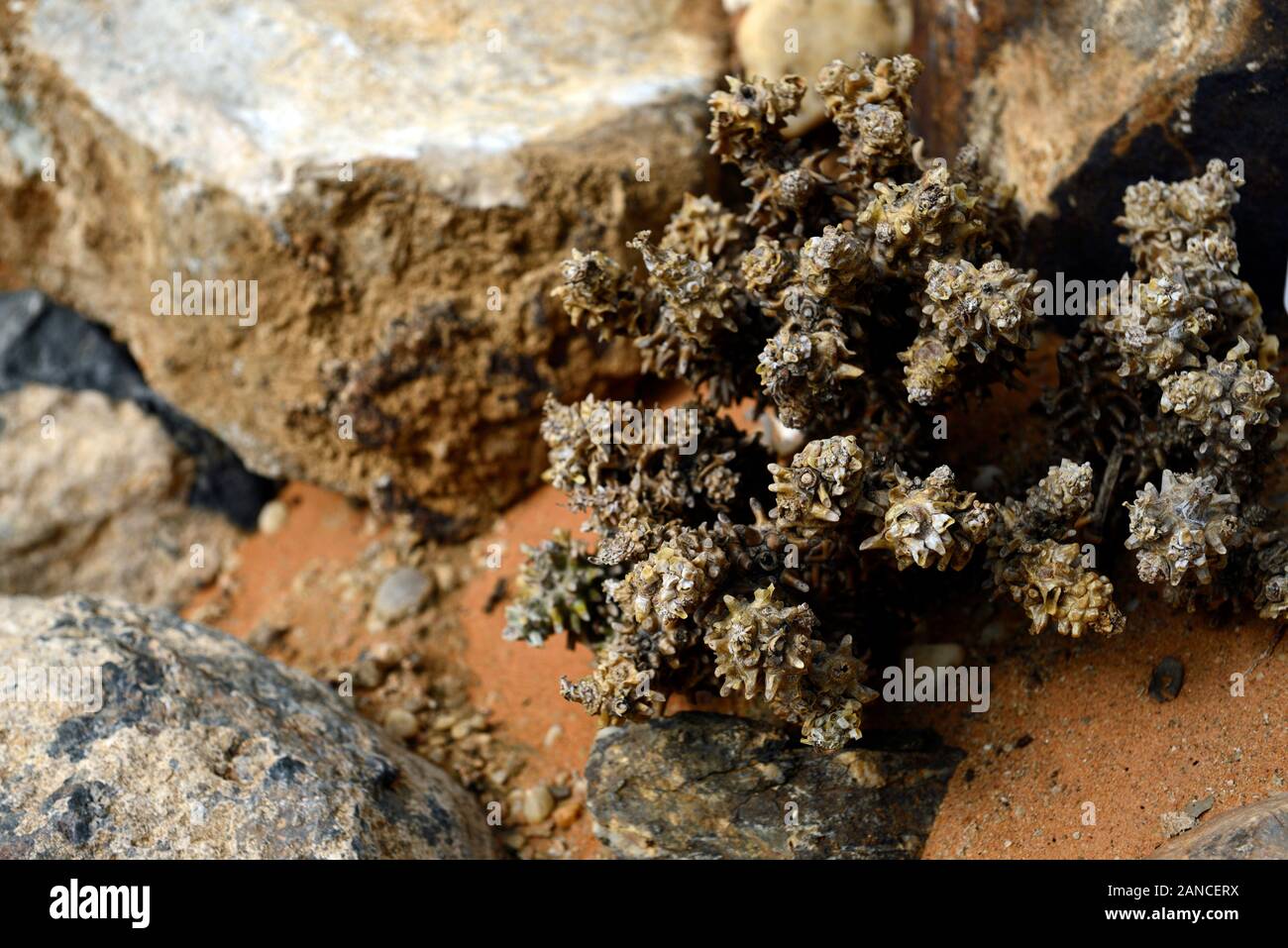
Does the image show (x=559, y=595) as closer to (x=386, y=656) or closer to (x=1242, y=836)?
(x=386, y=656)

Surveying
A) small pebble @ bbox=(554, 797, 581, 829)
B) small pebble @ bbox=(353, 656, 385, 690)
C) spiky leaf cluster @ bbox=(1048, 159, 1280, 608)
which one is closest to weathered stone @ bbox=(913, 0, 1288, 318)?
spiky leaf cluster @ bbox=(1048, 159, 1280, 608)

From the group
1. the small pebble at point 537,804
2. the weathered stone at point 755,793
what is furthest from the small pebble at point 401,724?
the weathered stone at point 755,793

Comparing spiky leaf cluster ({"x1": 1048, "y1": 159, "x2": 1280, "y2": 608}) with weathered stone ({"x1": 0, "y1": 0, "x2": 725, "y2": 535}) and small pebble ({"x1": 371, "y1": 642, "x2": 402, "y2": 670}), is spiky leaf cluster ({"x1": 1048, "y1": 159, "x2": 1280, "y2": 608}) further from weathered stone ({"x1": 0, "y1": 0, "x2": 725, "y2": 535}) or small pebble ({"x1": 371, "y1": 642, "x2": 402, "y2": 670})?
small pebble ({"x1": 371, "y1": 642, "x2": 402, "y2": 670})

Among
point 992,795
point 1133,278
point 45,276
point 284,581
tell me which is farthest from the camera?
point 45,276

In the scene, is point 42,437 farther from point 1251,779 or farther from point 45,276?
point 1251,779

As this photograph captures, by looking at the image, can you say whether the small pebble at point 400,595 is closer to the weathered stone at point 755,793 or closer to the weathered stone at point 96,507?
the weathered stone at point 96,507
